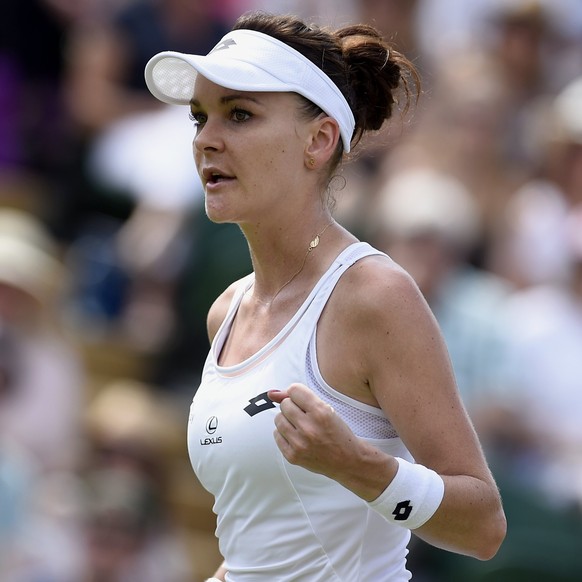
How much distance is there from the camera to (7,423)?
20.9 ft

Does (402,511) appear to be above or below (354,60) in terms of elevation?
below

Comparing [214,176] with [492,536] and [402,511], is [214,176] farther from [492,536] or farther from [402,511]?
[492,536]

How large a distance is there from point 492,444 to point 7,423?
2.18m

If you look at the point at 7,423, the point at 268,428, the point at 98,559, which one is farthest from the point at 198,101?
the point at 7,423

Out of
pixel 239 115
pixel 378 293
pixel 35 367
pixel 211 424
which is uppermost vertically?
pixel 35 367

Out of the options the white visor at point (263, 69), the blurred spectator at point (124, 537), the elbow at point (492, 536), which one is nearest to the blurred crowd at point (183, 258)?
the blurred spectator at point (124, 537)

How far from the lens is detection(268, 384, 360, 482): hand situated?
8.00 feet

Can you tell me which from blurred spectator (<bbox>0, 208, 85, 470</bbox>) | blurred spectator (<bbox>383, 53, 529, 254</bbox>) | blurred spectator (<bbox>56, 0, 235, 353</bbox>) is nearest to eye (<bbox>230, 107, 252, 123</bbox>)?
blurred spectator (<bbox>0, 208, 85, 470</bbox>)

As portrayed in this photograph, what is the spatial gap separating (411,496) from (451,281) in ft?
12.2

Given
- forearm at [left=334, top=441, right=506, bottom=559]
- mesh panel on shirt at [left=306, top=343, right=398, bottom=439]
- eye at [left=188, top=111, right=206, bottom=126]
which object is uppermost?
eye at [left=188, top=111, right=206, bottom=126]

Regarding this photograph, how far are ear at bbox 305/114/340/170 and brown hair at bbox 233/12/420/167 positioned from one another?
1.1 inches

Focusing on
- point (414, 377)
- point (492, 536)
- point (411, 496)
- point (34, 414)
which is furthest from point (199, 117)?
point (34, 414)

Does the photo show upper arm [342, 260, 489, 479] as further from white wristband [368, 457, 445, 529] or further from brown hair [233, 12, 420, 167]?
brown hair [233, 12, 420, 167]

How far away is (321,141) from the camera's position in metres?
2.93
